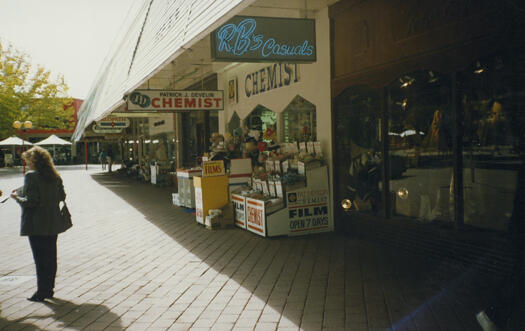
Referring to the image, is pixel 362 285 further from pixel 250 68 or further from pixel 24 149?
pixel 24 149

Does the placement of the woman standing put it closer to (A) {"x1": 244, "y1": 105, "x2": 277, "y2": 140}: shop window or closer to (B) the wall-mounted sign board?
(A) {"x1": 244, "y1": 105, "x2": 277, "y2": 140}: shop window

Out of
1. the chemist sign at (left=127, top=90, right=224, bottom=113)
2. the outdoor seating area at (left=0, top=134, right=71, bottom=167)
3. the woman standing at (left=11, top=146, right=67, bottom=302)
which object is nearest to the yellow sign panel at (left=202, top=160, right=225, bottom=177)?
the chemist sign at (left=127, top=90, right=224, bottom=113)

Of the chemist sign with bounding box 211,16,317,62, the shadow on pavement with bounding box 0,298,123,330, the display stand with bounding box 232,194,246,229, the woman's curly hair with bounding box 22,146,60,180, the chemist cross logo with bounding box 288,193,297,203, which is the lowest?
the shadow on pavement with bounding box 0,298,123,330

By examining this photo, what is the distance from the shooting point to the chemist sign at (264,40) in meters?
6.04

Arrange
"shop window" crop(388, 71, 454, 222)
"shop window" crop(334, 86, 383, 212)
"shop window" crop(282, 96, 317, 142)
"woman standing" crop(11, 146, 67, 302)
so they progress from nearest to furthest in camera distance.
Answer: "woman standing" crop(11, 146, 67, 302), "shop window" crop(388, 71, 454, 222), "shop window" crop(334, 86, 383, 212), "shop window" crop(282, 96, 317, 142)

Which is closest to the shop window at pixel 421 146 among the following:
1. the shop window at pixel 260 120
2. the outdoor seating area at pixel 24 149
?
the shop window at pixel 260 120

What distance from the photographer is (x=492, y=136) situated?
200 inches

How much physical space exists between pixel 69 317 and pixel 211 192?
469 centimetres

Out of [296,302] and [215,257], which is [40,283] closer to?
[215,257]

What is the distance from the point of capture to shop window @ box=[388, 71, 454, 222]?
229 inches

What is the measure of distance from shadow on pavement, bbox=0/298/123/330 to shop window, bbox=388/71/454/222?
4264mm

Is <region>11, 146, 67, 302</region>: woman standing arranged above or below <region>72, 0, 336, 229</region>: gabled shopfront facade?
below

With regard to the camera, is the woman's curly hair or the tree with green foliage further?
the tree with green foliage

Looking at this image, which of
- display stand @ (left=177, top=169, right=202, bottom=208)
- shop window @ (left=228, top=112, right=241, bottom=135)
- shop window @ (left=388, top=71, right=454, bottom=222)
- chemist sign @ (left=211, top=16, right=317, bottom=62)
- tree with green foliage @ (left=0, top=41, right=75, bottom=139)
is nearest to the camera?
shop window @ (left=388, top=71, right=454, bottom=222)
